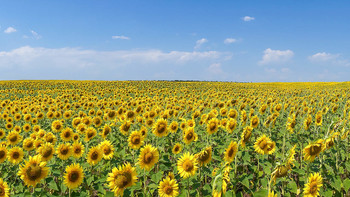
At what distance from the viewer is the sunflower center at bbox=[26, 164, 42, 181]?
3373 millimetres

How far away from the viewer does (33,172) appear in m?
3.37

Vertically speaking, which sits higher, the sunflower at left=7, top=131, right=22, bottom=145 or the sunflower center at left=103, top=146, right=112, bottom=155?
the sunflower center at left=103, top=146, right=112, bottom=155

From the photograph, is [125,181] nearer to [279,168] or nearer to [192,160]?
[192,160]

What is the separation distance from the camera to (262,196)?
2.72 m

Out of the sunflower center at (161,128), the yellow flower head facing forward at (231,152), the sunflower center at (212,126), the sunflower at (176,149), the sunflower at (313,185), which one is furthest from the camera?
the sunflower center at (161,128)

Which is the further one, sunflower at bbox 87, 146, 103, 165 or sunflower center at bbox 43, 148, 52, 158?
sunflower at bbox 87, 146, 103, 165

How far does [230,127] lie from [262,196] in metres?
Result: 2.56

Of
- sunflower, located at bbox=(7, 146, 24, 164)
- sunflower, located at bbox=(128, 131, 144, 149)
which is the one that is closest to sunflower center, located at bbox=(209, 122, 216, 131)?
sunflower, located at bbox=(128, 131, 144, 149)

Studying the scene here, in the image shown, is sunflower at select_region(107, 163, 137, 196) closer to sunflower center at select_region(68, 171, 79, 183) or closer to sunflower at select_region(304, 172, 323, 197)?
sunflower center at select_region(68, 171, 79, 183)

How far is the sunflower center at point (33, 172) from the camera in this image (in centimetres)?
337

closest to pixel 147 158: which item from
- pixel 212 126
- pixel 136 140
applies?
pixel 136 140

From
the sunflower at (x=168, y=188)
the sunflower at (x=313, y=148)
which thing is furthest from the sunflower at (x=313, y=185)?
the sunflower at (x=168, y=188)

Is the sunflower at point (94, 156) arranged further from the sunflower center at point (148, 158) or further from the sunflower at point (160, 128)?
the sunflower at point (160, 128)

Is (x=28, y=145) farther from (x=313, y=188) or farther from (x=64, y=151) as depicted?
(x=313, y=188)
